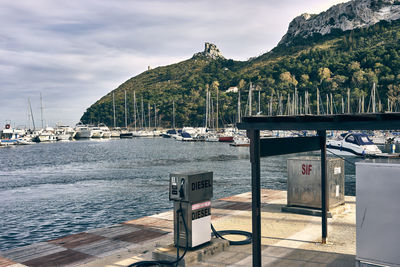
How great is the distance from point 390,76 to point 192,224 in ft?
427

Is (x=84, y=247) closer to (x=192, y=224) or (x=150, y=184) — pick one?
(x=192, y=224)

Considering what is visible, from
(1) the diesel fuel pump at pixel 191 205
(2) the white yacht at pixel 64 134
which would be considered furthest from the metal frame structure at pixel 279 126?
(2) the white yacht at pixel 64 134

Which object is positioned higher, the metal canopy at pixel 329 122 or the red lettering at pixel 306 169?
the metal canopy at pixel 329 122

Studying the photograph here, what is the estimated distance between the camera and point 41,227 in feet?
59.1

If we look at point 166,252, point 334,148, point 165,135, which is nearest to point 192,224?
point 166,252

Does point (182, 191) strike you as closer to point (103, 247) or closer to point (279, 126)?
point (279, 126)

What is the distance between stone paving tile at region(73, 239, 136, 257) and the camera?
905 centimetres

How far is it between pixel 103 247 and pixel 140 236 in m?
1.30

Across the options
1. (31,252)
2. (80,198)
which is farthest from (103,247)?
(80,198)

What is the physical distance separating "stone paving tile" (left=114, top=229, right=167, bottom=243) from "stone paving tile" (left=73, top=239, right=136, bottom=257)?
0.31 meters

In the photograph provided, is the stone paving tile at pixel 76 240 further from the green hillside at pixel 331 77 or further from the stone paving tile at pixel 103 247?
the green hillside at pixel 331 77

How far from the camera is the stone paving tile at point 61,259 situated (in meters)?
8.33

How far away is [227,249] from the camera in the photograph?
920 centimetres

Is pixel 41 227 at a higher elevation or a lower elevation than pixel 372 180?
lower
